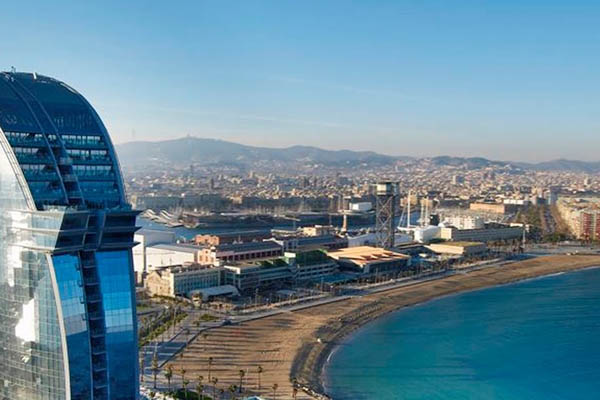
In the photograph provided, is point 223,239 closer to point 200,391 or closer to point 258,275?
point 258,275

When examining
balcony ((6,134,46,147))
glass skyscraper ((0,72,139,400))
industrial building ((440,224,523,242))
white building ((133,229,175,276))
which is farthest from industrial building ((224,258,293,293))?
industrial building ((440,224,523,242))

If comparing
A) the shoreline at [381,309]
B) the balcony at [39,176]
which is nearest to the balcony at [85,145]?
the balcony at [39,176]

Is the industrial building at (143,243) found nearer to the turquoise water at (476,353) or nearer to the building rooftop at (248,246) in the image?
the building rooftop at (248,246)

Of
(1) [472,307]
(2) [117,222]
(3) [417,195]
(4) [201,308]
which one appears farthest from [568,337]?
(3) [417,195]

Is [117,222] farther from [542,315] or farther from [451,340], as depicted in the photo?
[542,315]

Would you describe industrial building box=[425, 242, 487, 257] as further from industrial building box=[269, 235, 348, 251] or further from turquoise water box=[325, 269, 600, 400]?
turquoise water box=[325, 269, 600, 400]

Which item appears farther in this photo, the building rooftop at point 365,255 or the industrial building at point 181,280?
the building rooftop at point 365,255
